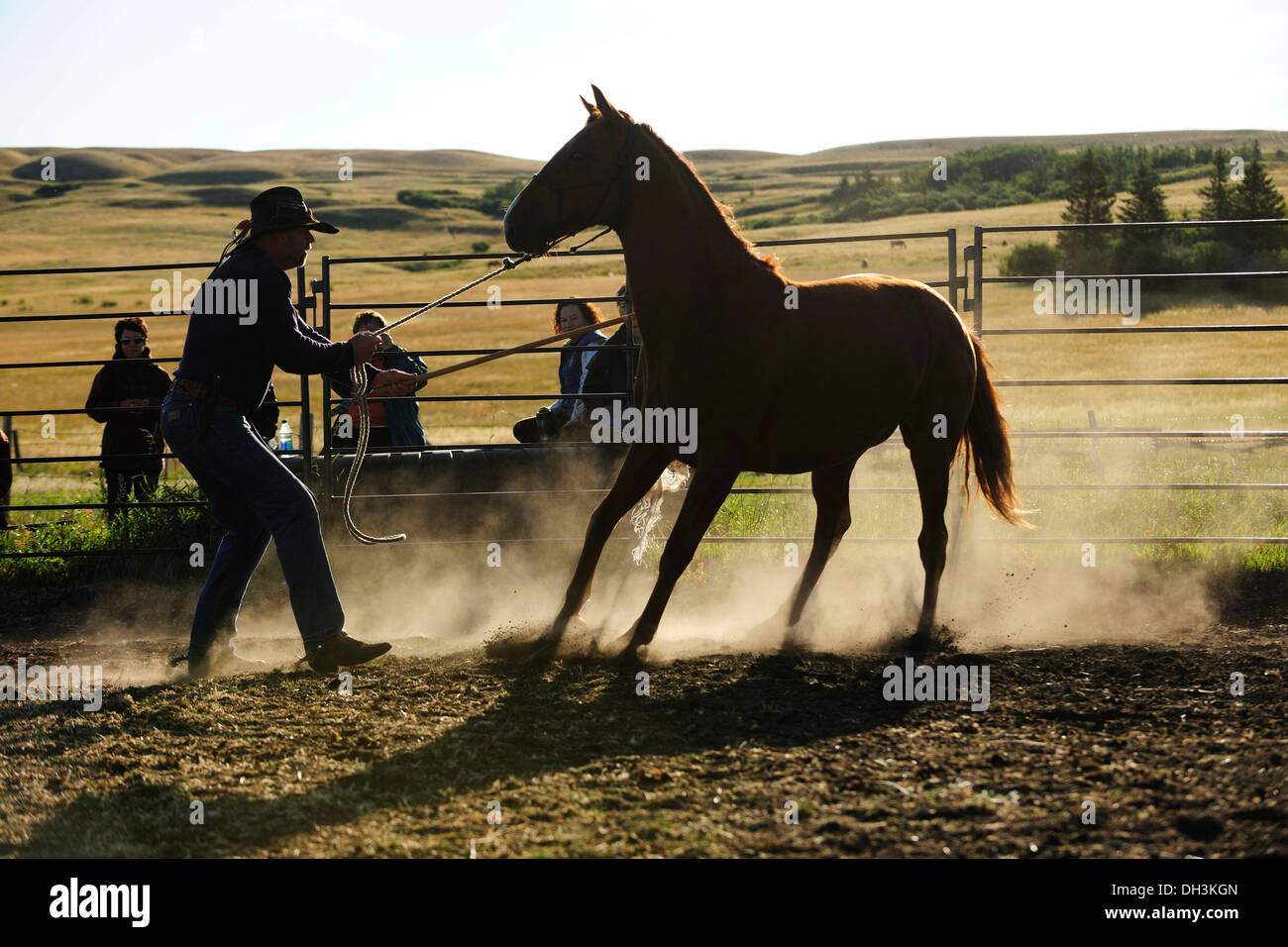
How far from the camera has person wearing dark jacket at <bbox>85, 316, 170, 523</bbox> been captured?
8211mm


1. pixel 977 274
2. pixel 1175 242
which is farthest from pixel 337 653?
pixel 1175 242

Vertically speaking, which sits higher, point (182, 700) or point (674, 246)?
point (674, 246)

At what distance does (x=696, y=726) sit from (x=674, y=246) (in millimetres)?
2139

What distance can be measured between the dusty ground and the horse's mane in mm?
1812

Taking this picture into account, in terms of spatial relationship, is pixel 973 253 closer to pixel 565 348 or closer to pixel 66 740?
pixel 565 348

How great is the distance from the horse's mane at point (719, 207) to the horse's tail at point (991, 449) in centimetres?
149

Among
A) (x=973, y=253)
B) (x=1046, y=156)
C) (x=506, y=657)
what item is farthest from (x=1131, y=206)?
(x=506, y=657)

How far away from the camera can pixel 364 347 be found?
496 centimetres

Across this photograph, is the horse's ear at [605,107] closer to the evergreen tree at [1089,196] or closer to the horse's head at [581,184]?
the horse's head at [581,184]

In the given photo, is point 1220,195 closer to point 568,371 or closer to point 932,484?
point 568,371

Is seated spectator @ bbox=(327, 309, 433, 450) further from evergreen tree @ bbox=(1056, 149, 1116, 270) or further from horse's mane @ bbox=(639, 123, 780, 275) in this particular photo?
evergreen tree @ bbox=(1056, 149, 1116, 270)

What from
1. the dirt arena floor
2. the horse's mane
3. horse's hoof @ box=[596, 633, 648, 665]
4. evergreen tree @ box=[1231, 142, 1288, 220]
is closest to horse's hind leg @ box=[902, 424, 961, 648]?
the dirt arena floor

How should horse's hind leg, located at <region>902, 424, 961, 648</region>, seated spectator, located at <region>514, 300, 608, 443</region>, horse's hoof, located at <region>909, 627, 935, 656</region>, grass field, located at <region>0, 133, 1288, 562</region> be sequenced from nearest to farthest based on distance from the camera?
horse's hoof, located at <region>909, 627, 935, 656</region> → horse's hind leg, located at <region>902, 424, 961, 648</region> → seated spectator, located at <region>514, 300, 608, 443</region> → grass field, located at <region>0, 133, 1288, 562</region>

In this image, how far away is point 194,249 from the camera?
257 feet
